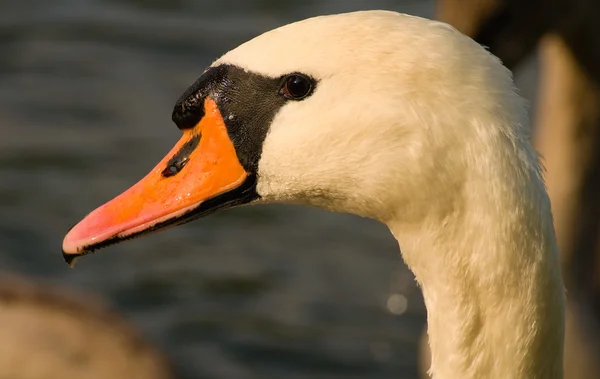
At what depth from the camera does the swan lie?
92.3 inches

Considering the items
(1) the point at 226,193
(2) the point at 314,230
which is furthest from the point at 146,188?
(2) the point at 314,230

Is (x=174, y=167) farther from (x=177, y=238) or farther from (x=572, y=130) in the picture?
(x=177, y=238)

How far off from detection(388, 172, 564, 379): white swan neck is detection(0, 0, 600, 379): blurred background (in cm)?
235

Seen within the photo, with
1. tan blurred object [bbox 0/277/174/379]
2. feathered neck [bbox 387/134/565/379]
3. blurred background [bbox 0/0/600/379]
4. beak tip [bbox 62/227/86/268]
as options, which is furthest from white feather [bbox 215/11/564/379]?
tan blurred object [bbox 0/277/174/379]

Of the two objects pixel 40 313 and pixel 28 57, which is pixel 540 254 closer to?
pixel 40 313

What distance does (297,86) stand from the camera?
8.06 ft

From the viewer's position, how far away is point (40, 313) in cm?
550

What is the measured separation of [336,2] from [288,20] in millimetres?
335

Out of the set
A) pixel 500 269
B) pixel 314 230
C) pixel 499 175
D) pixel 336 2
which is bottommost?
pixel 314 230

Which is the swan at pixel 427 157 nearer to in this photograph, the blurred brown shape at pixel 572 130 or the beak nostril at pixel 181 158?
the beak nostril at pixel 181 158

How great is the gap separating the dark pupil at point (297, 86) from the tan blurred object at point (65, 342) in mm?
3160

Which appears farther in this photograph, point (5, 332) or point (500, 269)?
point (5, 332)

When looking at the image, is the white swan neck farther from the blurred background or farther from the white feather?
the blurred background

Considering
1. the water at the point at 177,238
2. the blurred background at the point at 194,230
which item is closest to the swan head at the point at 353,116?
the blurred background at the point at 194,230
